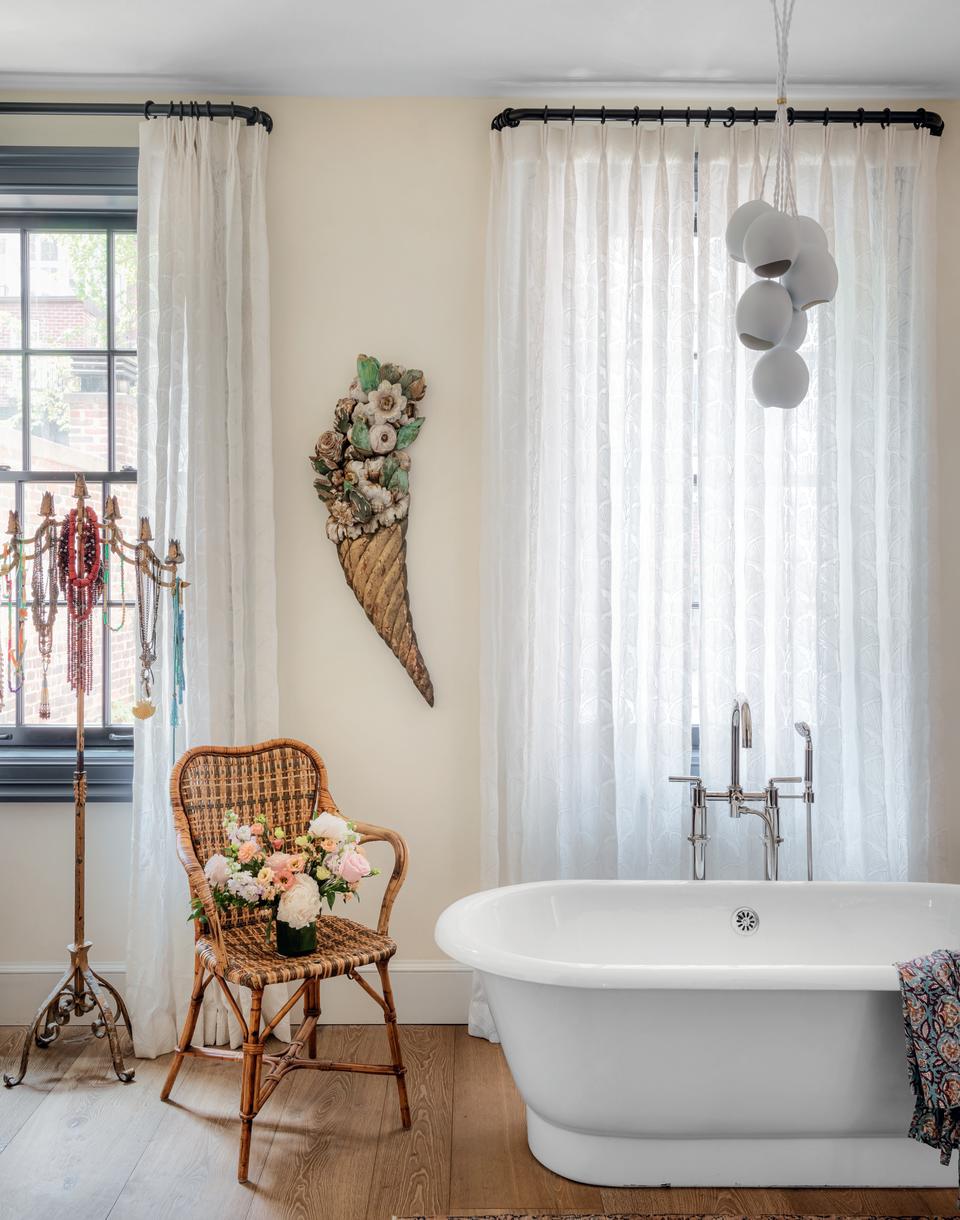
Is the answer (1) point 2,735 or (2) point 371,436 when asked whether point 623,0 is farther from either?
(1) point 2,735

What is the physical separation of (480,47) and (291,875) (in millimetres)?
2310

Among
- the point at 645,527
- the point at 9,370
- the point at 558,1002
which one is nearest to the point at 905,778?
the point at 645,527

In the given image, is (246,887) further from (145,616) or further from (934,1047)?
(934,1047)

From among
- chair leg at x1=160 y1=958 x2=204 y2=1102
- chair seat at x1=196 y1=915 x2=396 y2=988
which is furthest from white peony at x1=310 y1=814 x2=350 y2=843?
chair leg at x1=160 y1=958 x2=204 y2=1102

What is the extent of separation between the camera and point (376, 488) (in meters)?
2.99

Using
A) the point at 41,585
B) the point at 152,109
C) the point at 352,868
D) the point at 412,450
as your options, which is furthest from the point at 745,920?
the point at 152,109

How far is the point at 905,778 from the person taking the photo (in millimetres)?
2979

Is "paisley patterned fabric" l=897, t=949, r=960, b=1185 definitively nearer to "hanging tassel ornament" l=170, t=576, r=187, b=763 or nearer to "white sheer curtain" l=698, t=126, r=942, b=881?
"white sheer curtain" l=698, t=126, r=942, b=881

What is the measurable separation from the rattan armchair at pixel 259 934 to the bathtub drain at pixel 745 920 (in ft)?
3.16

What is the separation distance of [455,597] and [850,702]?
1.24m

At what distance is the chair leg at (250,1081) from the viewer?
7.45 feet

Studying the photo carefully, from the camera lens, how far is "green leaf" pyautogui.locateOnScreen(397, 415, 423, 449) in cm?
302

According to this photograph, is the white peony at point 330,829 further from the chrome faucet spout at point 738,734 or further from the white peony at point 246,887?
the chrome faucet spout at point 738,734

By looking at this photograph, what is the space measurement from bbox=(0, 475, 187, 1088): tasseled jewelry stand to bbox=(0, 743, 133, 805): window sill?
274mm
